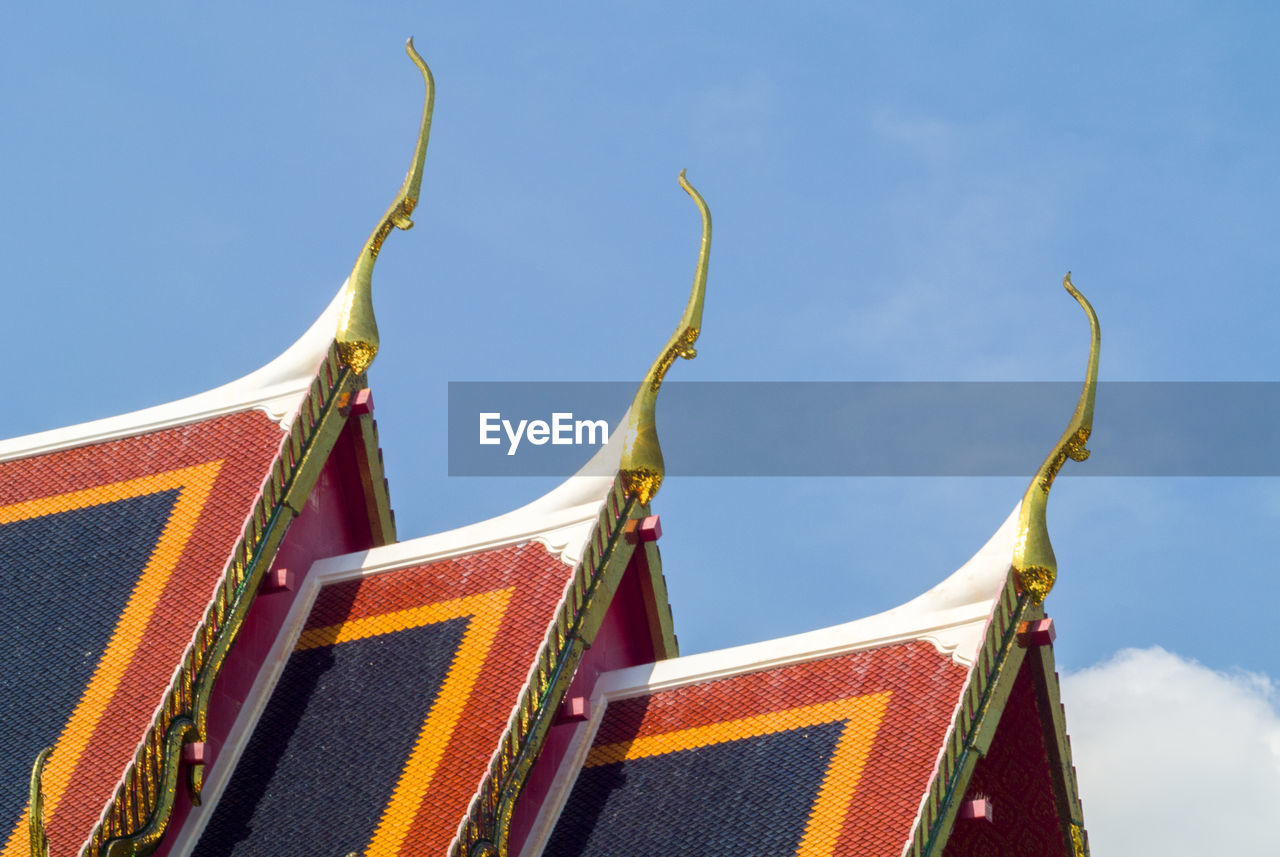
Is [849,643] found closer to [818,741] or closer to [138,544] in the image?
[818,741]

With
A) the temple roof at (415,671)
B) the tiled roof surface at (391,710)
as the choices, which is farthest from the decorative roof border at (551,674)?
the tiled roof surface at (391,710)

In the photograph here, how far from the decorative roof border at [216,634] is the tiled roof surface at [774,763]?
8.95 feet

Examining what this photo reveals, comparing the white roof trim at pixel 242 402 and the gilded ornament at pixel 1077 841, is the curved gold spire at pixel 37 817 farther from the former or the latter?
the gilded ornament at pixel 1077 841

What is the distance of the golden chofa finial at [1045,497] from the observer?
2116 cm

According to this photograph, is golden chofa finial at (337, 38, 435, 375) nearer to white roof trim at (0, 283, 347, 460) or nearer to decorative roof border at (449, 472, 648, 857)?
white roof trim at (0, 283, 347, 460)

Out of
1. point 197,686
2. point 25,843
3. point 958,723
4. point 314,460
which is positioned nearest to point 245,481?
point 314,460

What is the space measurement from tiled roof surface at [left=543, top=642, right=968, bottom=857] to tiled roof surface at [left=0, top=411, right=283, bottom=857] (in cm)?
320

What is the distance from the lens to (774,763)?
68.6ft

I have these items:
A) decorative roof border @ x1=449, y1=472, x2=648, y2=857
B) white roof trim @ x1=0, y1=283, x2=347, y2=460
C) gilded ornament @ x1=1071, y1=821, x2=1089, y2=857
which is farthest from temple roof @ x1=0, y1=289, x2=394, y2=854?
gilded ornament @ x1=1071, y1=821, x2=1089, y2=857

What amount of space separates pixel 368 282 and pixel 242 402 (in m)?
1.46

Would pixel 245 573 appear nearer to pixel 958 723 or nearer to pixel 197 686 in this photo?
pixel 197 686

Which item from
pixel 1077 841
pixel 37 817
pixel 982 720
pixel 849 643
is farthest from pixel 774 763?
pixel 37 817

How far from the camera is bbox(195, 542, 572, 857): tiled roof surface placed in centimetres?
2088

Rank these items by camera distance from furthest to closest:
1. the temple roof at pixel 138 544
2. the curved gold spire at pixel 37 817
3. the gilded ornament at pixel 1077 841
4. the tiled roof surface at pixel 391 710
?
1. the gilded ornament at pixel 1077 841
2. the temple roof at pixel 138 544
3. the tiled roof surface at pixel 391 710
4. the curved gold spire at pixel 37 817
